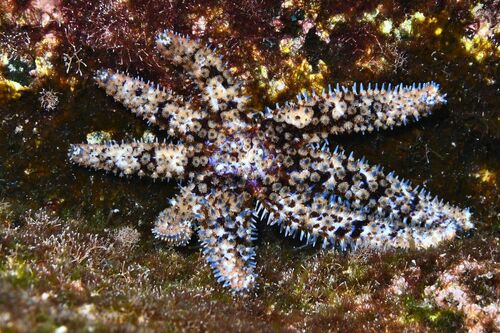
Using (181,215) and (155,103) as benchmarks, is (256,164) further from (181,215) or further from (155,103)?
Answer: (155,103)

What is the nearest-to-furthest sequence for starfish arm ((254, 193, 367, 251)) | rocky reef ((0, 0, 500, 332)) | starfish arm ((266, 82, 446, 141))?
rocky reef ((0, 0, 500, 332)) → starfish arm ((266, 82, 446, 141)) → starfish arm ((254, 193, 367, 251))

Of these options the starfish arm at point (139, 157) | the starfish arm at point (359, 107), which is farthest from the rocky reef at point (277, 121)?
the starfish arm at point (139, 157)

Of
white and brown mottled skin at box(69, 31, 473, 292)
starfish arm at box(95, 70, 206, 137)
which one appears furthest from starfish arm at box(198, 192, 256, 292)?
starfish arm at box(95, 70, 206, 137)

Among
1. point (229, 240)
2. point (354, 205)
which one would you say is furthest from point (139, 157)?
point (354, 205)

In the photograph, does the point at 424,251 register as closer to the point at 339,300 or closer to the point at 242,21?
the point at 339,300

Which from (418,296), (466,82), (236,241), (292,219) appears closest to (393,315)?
(418,296)

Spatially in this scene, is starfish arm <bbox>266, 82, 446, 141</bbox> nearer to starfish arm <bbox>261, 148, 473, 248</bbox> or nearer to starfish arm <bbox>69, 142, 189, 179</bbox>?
starfish arm <bbox>261, 148, 473, 248</bbox>

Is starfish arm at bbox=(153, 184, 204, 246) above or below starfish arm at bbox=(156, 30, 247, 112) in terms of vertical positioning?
below
